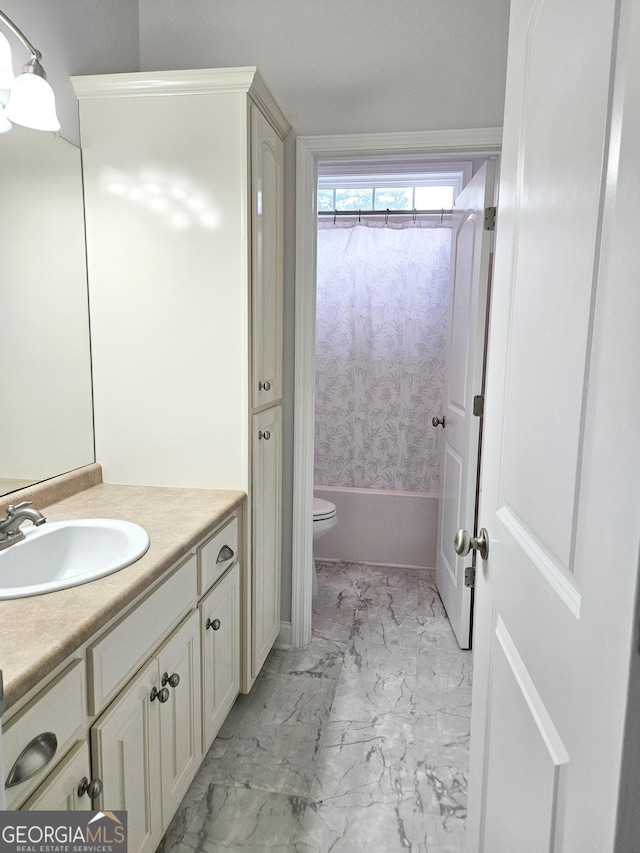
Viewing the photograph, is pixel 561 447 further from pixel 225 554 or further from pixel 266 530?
pixel 266 530

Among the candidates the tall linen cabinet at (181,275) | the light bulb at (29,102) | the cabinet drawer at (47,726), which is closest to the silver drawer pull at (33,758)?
the cabinet drawer at (47,726)

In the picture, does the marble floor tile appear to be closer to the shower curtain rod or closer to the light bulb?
the light bulb

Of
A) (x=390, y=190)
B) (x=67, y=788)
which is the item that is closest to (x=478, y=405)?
(x=390, y=190)

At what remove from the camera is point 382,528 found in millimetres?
3428

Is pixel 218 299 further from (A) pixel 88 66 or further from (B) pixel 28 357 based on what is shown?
(A) pixel 88 66

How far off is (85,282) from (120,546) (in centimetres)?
93

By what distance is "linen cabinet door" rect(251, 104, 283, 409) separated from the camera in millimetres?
1796

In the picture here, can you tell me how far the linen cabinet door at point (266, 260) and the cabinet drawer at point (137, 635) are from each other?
2.27ft

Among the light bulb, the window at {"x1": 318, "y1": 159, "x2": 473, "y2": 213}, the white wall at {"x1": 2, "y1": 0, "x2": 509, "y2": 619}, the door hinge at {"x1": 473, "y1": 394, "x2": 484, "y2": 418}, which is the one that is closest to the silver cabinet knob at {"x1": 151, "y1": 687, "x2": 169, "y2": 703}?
the light bulb

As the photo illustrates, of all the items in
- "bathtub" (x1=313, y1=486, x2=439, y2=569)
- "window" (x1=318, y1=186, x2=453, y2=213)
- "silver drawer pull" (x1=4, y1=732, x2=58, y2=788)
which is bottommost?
"bathtub" (x1=313, y1=486, x2=439, y2=569)

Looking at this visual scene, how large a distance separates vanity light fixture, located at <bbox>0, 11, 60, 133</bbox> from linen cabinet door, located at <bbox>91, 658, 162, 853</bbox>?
4.35 feet

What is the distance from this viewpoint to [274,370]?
84.3 inches

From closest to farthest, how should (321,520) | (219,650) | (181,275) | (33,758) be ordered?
(33,758) < (219,650) < (181,275) < (321,520)

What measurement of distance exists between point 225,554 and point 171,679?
426mm
